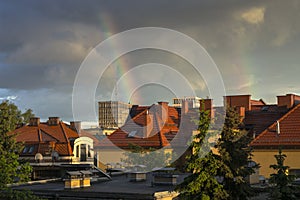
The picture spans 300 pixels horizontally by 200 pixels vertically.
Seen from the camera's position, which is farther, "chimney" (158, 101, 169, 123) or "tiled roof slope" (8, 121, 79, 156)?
"chimney" (158, 101, 169, 123)

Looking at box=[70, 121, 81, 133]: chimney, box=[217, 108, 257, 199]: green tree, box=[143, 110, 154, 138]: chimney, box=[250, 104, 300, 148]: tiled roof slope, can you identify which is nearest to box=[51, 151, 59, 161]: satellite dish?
box=[143, 110, 154, 138]: chimney

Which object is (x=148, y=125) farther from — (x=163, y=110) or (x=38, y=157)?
(x=38, y=157)

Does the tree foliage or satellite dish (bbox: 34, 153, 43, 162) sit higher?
the tree foliage

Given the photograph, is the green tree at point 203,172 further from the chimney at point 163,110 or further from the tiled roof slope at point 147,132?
the chimney at point 163,110

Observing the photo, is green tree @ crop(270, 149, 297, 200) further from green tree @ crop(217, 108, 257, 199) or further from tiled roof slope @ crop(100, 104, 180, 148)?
tiled roof slope @ crop(100, 104, 180, 148)

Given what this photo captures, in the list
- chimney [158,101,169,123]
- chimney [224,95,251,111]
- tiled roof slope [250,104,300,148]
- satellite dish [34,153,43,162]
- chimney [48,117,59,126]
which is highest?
chimney [224,95,251,111]

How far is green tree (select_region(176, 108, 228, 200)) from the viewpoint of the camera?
59.9ft

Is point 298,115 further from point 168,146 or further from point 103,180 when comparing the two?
point 103,180

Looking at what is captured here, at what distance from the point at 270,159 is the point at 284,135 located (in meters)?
2.95

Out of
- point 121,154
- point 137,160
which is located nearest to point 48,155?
point 121,154

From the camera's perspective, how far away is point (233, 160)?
1894cm

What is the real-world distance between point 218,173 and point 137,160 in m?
28.0

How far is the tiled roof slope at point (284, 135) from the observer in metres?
41.5

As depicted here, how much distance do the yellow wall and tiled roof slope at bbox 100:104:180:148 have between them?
442 inches
